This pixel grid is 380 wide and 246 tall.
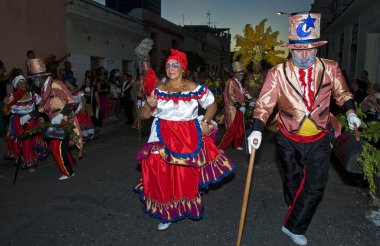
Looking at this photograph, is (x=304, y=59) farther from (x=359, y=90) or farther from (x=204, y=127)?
(x=359, y=90)

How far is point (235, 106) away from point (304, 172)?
412 centimetres

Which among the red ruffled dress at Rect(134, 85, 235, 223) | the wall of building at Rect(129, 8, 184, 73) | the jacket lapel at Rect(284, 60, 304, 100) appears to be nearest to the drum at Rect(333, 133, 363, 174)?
the jacket lapel at Rect(284, 60, 304, 100)

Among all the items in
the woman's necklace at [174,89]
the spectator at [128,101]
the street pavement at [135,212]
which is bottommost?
the street pavement at [135,212]

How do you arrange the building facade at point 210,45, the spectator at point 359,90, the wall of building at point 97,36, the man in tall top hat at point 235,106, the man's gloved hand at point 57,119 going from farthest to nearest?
the building facade at point 210,45 → the wall of building at point 97,36 → the spectator at point 359,90 → the man in tall top hat at point 235,106 → the man's gloved hand at point 57,119

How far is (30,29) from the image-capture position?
1386 cm

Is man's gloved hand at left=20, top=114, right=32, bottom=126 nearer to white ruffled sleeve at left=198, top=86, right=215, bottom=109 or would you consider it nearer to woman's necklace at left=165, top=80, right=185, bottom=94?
woman's necklace at left=165, top=80, right=185, bottom=94

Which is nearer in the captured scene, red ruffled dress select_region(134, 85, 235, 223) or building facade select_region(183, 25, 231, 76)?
red ruffled dress select_region(134, 85, 235, 223)

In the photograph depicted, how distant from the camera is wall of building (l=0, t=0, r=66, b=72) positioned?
12.5 metres

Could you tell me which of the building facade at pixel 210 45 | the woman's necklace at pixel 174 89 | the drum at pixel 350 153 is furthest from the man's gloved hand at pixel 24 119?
the building facade at pixel 210 45

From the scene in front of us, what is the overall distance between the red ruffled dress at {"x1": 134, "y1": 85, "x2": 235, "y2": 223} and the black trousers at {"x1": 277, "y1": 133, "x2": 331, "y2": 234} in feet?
2.20

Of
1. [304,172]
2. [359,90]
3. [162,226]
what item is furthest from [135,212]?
[359,90]

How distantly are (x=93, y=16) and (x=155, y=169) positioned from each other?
15.7m

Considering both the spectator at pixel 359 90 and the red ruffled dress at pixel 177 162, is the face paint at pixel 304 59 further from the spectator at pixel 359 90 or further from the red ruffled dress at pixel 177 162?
the spectator at pixel 359 90

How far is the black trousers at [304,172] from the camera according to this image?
3666 mm
